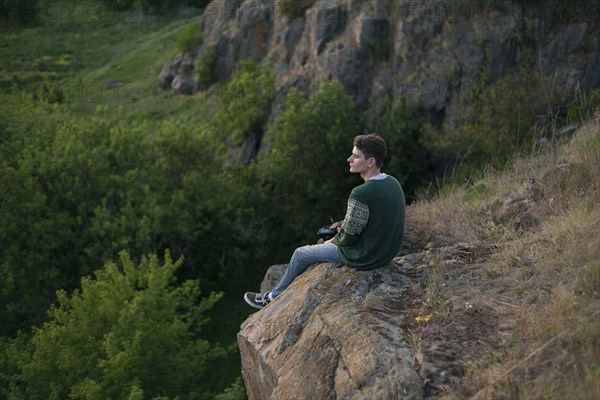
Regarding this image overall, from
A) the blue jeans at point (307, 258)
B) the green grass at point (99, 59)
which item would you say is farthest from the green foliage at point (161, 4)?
the blue jeans at point (307, 258)

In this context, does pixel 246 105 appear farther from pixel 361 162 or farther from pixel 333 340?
pixel 333 340

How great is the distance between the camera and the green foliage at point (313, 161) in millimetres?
29031

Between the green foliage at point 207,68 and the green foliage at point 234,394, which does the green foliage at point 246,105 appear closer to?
the green foliage at point 207,68

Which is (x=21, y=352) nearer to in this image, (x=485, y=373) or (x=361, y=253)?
(x=361, y=253)

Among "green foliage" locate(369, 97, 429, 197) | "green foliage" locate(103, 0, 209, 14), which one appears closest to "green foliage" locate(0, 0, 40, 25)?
"green foliage" locate(103, 0, 209, 14)

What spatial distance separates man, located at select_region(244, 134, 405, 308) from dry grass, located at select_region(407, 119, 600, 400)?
27.6 inches

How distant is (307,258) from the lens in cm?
835

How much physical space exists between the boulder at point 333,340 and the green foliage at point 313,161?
20.7 metres

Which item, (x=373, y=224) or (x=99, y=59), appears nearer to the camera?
(x=373, y=224)

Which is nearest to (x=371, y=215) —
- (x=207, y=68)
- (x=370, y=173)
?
(x=370, y=173)

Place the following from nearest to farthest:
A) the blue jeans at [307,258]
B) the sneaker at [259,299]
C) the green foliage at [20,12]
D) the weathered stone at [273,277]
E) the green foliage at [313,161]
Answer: the blue jeans at [307,258], the sneaker at [259,299], the weathered stone at [273,277], the green foliage at [313,161], the green foliage at [20,12]

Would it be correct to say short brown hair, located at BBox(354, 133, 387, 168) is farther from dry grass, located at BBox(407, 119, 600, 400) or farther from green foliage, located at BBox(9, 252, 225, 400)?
green foliage, located at BBox(9, 252, 225, 400)

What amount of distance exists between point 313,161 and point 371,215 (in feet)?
71.5

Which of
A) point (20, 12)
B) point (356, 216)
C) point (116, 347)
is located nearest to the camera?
point (356, 216)
